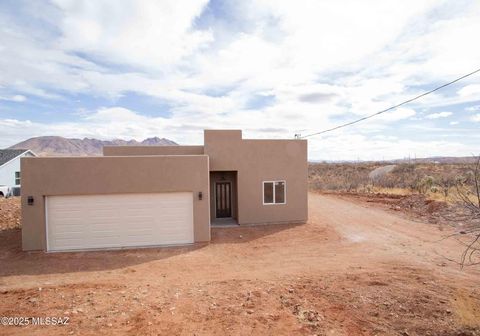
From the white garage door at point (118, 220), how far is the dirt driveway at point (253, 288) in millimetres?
614

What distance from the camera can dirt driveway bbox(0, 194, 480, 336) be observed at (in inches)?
235

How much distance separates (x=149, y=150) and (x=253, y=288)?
10.5 meters

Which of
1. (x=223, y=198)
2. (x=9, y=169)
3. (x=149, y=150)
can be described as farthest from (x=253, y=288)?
(x=9, y=169)

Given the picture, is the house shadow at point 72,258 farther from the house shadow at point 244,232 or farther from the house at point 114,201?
the house shadow at point 244,232

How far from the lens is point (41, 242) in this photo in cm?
1141

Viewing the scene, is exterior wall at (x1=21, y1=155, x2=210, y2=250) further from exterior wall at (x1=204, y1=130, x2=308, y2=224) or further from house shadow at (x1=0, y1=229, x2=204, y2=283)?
exterior wall at (x1=204, y1=130, x2=308, y2=224)

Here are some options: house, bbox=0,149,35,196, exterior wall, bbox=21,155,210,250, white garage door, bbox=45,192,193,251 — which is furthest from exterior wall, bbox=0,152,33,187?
white garage door, bbox=45,192,193,251

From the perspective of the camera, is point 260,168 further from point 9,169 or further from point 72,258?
point 9,169

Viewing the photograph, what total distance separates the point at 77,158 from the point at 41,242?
3.28 m

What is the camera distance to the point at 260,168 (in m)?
15.2

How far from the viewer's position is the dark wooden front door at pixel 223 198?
53.9 ft

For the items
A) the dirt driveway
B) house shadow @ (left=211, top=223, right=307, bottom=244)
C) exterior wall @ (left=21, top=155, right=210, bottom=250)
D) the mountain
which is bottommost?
the dirt driveway

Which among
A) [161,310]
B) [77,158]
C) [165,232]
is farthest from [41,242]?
[161,310]

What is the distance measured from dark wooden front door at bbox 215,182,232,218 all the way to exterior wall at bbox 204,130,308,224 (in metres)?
1.58
